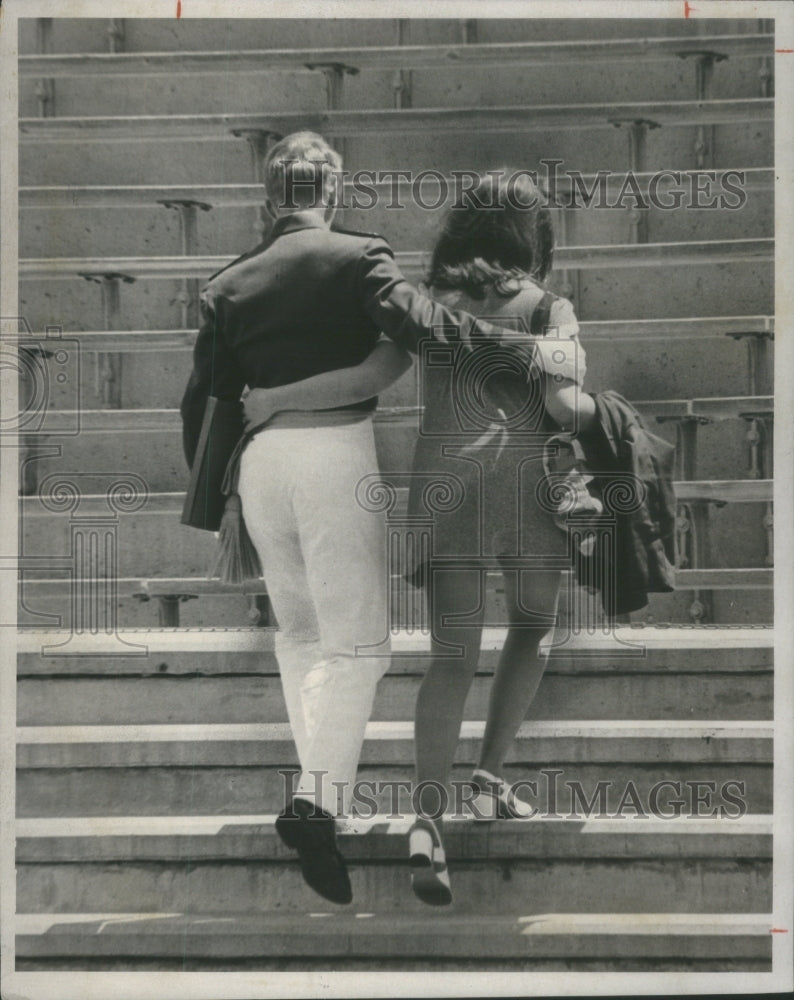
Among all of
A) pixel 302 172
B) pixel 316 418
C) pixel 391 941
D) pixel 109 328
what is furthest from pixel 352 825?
pixel 302 172

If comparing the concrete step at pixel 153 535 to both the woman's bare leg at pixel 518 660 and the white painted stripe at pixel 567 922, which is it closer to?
the woman's bare leg at pixel 518 660

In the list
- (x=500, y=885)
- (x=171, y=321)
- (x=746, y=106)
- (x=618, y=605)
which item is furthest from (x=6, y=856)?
(x=746, y=106)

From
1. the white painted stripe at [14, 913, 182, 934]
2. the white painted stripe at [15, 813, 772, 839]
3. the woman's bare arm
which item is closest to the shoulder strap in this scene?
the woman's bare arm

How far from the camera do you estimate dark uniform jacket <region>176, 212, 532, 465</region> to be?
3465 mm

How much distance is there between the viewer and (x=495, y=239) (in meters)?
3.56

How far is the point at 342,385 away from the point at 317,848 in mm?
1457

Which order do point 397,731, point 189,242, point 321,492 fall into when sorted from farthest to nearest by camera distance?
point 189,242
point 397,731
point 321,492

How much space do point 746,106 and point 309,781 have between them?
8.63 ft

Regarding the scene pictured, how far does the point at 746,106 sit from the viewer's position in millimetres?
3703

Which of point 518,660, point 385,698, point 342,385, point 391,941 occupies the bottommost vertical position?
point 391,941

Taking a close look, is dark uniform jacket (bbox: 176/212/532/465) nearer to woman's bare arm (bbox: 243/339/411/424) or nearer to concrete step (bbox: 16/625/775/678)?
woman's bare arm (bbox: 243/339/411/424)

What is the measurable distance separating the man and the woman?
0.09m

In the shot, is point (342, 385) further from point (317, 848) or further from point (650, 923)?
point (650, 923)

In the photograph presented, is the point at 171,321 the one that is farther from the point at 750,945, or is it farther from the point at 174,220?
the point at 750,945
